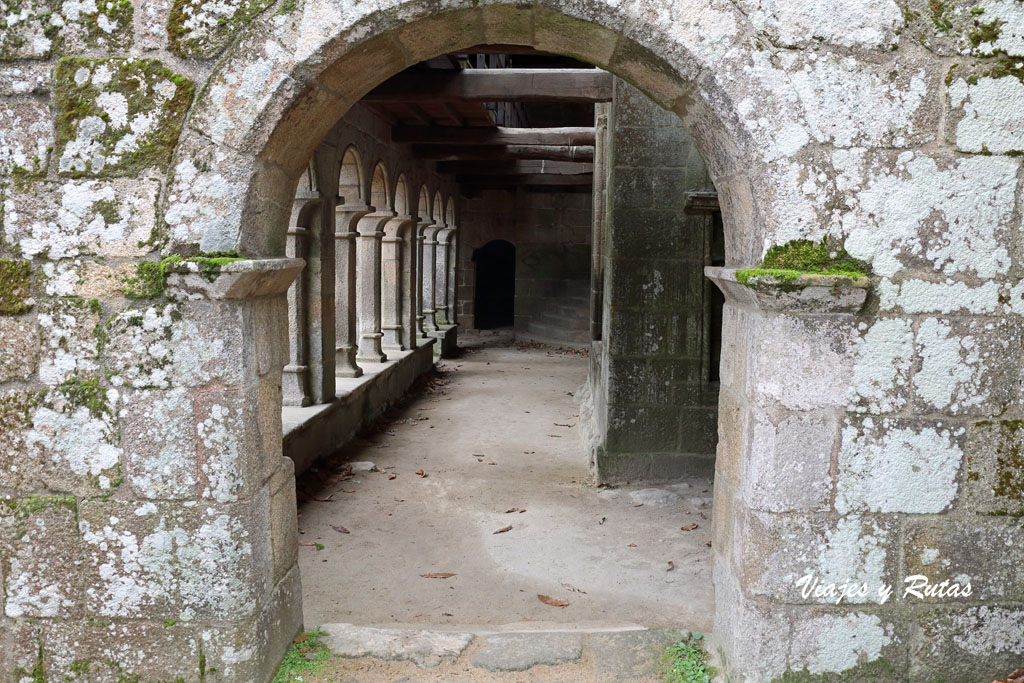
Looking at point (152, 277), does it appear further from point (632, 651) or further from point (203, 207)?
point (632, 651)

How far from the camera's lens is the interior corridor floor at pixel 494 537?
141 inches

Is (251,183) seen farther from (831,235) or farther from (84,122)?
(831,235)

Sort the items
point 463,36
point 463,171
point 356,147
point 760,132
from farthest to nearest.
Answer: point 463,171 → point 356,147 → point 463,36 → point 760,132

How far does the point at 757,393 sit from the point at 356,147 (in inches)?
212

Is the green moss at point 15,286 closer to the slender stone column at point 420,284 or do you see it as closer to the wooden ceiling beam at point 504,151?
the wooden ceiling beam at point 504,151

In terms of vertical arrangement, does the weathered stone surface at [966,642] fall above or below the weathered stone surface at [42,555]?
below

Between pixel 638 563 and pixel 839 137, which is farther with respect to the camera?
pixel 638 563

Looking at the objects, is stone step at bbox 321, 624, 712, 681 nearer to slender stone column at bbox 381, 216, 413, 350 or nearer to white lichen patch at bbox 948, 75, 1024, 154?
white lichen patch at bbox 948, 75, 1024, 154

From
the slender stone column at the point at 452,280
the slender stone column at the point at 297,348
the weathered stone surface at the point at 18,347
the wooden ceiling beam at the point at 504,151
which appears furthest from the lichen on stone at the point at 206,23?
the slender stone column at the point at 452,280

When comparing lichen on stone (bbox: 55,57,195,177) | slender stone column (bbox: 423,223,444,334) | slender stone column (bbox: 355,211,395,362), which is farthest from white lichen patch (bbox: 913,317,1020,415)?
slender stone column (bbox: 423,223,444,334)

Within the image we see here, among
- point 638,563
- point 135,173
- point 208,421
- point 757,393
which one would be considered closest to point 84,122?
point 135,173

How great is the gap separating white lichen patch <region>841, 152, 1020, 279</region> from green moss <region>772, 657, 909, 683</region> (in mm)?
1158

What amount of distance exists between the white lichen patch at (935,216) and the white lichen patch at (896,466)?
46cm

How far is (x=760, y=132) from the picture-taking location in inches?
84.7
